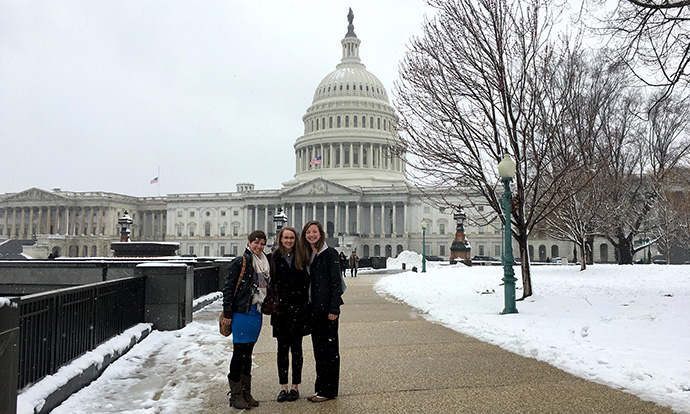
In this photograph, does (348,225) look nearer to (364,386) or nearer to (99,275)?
(99,275)

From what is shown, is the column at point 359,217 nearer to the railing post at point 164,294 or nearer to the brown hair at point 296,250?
the railing post at point 164,294

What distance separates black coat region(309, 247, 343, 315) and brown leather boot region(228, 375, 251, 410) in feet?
4.07

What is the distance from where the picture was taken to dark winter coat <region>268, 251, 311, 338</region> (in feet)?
21.5

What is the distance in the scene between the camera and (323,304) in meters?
6.55

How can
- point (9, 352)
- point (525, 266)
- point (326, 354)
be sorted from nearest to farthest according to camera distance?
point (9, 352) → point (326, 354) → point (525, 266)

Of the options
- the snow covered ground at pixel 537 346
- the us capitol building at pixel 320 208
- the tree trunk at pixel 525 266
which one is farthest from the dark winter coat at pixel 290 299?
the us capitol building at pixel 320 208

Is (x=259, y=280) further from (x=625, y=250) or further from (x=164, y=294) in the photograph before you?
(x=625, y=250)

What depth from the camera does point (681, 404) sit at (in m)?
6.14

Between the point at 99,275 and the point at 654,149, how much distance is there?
3224 centimetres

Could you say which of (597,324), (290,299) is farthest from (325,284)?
(597,324)

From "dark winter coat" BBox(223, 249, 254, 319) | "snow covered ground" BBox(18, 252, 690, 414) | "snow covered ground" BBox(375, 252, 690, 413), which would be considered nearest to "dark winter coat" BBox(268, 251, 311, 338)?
"dark winter coat" BBox(223, 249, 254, 319)

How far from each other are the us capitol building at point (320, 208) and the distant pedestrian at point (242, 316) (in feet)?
287

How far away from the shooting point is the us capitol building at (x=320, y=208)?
99.7m

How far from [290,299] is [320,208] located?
9748cm
